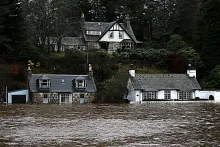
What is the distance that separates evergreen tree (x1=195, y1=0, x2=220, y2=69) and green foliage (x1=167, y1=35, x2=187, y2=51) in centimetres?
323

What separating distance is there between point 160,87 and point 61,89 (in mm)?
12941

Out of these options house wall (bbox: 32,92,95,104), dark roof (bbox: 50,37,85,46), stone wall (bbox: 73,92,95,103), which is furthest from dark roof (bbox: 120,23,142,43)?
house wall (bbox: 32,92,95,104)

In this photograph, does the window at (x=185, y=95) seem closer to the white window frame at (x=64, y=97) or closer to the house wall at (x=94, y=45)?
the white window frame at (x=64, y=97)

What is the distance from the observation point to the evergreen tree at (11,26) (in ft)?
191

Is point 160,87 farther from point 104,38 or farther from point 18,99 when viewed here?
point 104,38

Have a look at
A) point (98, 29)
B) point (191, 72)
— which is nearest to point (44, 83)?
point (191, 72)

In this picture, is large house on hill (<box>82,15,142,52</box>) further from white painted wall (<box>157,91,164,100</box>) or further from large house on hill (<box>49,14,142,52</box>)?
white painted wall (<box>157,91,164,100</box>)

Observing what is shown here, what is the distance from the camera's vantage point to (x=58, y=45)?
7200 centimetres

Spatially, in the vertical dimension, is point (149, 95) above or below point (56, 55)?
below

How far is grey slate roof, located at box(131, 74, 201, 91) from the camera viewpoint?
56062mm

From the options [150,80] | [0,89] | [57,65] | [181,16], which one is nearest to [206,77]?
[150,80]

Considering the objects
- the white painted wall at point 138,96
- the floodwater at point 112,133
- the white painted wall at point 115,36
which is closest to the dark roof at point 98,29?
the white painted wall at point 115,36

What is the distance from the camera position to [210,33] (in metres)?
66.9

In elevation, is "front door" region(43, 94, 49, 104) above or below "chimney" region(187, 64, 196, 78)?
below
